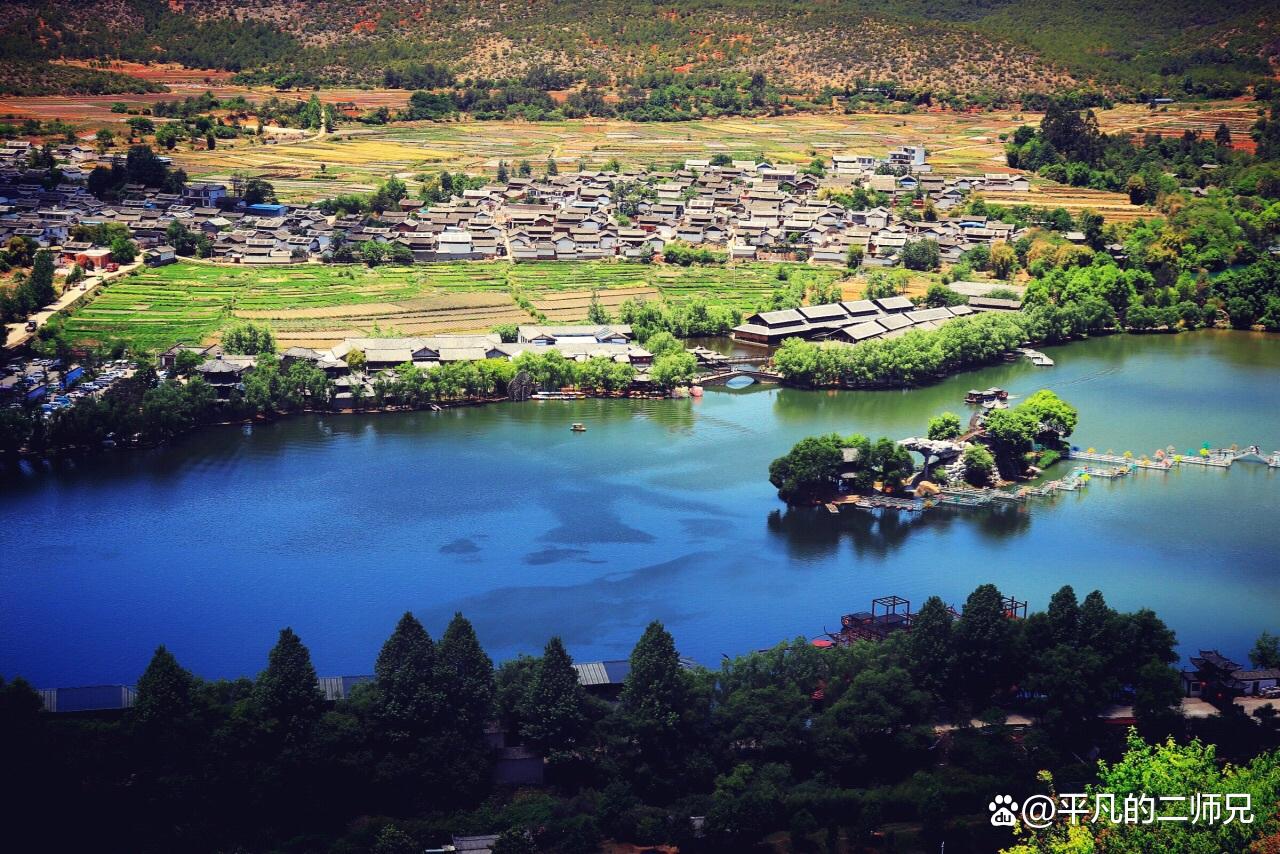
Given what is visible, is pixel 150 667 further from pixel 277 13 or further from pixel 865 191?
pixel 277 13

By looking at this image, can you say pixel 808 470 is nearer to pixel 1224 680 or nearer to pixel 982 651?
pixel 982 651

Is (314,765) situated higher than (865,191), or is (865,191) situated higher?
(865,191)

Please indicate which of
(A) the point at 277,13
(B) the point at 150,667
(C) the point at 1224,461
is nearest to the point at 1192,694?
(C) the point at 1224,461

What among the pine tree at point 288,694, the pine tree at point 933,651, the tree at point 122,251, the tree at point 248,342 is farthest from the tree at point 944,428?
the tree at point 122,251

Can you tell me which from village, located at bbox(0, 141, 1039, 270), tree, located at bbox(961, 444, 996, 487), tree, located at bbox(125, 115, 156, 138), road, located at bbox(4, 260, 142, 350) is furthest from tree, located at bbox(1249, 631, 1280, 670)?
tree, located at bbox(125, 115, 156, 138)

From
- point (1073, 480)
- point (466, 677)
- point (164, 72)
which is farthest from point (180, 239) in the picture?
point (164, 72)

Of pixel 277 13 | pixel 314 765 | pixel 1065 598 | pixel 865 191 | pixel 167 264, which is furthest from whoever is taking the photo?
pixel 277 13
